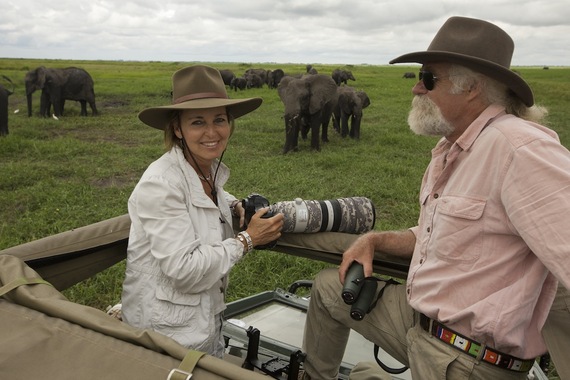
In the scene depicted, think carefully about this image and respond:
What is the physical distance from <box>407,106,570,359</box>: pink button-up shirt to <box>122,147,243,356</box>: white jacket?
83cm

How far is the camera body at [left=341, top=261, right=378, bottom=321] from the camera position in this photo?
222 centimetres

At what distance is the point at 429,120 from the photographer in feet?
6.97

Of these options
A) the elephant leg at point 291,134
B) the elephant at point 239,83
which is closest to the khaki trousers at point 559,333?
the elephant leg at point 291,134

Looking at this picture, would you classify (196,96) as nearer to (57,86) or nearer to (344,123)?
(344,123)

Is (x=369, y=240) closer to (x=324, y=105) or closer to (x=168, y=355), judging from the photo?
(x=168, y=355)

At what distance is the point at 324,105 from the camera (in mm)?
11008

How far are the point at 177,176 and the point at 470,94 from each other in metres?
1.21

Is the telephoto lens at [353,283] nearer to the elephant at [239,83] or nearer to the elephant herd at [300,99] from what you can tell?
the elephant herd at [300,99]

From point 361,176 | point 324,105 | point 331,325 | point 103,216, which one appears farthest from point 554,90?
point 331,325

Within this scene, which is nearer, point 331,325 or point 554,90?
point 331,325

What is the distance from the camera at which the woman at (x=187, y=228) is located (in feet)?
6.68

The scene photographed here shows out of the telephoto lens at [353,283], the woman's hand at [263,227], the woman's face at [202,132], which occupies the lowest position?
the telephoto lens at [353,283]

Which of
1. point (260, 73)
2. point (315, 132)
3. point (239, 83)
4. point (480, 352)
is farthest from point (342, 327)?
point (260, 73)

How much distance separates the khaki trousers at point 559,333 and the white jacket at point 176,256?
1183 mm
